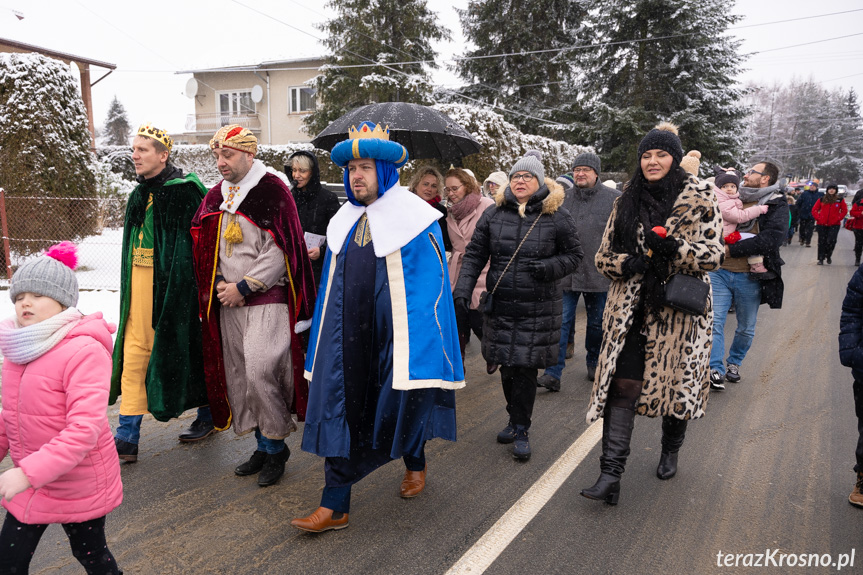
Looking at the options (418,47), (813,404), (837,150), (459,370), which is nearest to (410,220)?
(459,370)

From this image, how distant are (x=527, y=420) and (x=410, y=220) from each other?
1.89 m

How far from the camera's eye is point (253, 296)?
377 cm

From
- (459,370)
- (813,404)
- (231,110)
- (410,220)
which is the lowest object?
(813,404)

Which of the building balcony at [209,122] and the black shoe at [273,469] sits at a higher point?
the building balcony at [209,122]

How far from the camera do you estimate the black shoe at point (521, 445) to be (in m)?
4.19

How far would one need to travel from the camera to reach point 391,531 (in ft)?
10.6

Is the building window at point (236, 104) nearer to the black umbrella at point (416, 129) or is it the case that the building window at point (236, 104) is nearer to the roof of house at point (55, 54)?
the roof of house at point (55, 54)

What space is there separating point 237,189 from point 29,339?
5.94 feet

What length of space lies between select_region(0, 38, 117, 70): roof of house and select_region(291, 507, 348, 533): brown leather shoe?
19.4 meters

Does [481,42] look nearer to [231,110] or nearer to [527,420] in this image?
[231,110]

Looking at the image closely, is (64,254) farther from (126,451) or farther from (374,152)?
(126,451)

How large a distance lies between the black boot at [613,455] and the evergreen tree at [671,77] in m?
21.5

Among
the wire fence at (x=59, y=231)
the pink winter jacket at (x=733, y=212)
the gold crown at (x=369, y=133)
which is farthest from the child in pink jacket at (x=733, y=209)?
the wire fence at (x=59, y=231)

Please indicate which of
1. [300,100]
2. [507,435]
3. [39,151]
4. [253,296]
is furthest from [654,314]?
[300,100]
